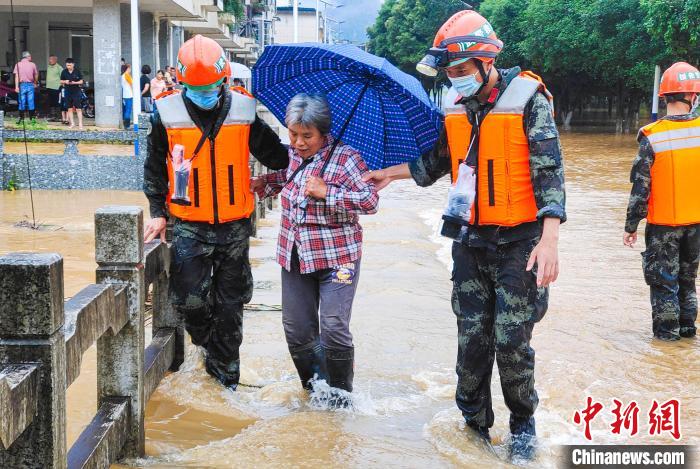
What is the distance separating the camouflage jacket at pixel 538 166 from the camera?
4.20 meters

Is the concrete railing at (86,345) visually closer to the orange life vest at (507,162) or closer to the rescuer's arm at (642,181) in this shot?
the orange life vest at (507,162)

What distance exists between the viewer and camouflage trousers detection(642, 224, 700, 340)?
712 cm

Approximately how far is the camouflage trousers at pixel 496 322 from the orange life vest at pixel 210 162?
1.29 m

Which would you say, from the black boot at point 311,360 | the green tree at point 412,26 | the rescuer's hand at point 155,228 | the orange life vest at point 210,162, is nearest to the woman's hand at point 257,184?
the orange life vest at point 210,162

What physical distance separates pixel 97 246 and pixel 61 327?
3.76 feet

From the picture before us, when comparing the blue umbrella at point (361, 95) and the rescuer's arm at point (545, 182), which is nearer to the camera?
the rescuer's arm at point (545, 182)

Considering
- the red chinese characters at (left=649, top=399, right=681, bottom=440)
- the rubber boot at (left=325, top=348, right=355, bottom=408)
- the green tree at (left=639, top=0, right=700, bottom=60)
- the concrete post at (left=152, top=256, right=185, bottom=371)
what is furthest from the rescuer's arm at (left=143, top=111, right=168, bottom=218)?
the green tree at (left=639, top=0, right=700, bottom=60)

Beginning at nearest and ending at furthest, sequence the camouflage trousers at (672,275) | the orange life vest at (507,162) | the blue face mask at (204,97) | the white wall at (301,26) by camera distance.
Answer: the orange life vest at (507,162) → the blue face mask at (204,97) → the camouflage trousers at (672,275) → the white wall at (301,26)

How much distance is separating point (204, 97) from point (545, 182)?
1912 mm

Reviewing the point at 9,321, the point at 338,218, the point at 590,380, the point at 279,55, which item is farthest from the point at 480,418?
the point at 9,321

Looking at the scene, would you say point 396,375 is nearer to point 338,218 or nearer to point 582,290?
point 338,218

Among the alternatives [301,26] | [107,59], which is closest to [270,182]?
[107,59]

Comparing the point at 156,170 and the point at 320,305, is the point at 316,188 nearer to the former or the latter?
the point at 320,305

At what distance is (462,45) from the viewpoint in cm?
434
